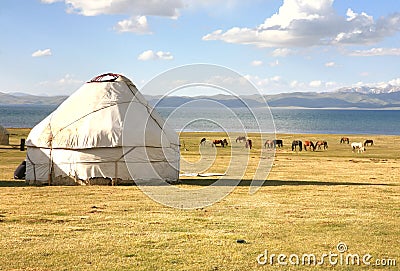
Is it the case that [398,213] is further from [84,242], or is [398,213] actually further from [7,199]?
[7,199]

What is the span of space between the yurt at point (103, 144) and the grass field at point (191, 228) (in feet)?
3.23

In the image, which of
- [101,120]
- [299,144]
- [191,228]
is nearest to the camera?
[191,228]

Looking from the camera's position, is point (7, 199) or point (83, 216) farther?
point (7, 199)

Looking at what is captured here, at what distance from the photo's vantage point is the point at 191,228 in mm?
11883

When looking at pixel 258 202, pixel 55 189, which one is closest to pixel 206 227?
pixel 258 202

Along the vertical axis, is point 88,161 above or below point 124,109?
below

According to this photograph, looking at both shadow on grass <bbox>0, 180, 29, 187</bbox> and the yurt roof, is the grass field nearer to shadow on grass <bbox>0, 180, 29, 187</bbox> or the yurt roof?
shadow on grass <bbox>0, 180, 29, 187</bbox>

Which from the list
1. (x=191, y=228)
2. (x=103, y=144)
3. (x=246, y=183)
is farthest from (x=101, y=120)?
(x=191, y=228)

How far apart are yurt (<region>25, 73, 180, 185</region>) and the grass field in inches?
38.7

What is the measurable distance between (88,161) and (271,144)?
33456 millimetres

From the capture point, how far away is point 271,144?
171ft

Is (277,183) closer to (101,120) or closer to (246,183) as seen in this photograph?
(246,183)

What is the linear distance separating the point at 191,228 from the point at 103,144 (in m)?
9.03

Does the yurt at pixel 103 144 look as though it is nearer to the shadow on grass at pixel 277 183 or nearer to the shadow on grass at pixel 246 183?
the shadow on grass at pixel 246 183
